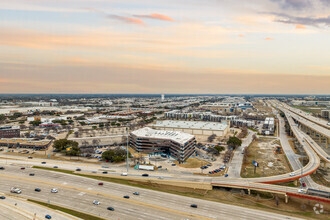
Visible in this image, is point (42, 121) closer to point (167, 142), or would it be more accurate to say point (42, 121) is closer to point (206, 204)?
point (167, 142)

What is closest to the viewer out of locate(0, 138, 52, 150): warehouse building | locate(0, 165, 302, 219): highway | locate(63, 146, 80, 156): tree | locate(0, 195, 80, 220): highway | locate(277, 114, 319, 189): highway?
locate(0, 195, 80, 220): highway

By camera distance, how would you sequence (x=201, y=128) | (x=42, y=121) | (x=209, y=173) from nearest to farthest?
(x=209, y=173) < (x=201, y=128) < (x=42, y=121)

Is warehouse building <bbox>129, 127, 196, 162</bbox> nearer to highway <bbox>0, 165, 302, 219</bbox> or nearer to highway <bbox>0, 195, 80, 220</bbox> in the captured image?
highway <bbox>0, 165, 302, 219</bbox>

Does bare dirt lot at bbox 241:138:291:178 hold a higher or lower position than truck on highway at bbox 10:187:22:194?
higher

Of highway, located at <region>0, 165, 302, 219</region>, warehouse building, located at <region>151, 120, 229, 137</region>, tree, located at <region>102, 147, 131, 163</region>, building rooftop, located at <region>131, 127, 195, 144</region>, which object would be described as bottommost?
highway, located at <region>0, 165, 302, 219</region>

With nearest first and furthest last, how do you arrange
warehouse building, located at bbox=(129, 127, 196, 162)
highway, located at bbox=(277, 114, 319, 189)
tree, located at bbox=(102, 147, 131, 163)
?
highway, located at bbox=(277, 114, 319, 189)
tree, located at bbox=(102, 147, 131, 163)
warehouse building, located at bbox=(129, 127, 196, 162)

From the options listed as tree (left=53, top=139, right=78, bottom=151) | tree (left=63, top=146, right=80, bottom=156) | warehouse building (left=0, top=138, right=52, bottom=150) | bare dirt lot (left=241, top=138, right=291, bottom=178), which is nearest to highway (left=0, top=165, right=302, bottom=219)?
tree (left=63, top=146, right=80, bottom=156)

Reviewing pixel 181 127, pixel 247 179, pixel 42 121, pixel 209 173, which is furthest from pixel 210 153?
pixel 42 121

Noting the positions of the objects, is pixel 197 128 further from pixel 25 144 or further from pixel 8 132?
pixel 8 132
